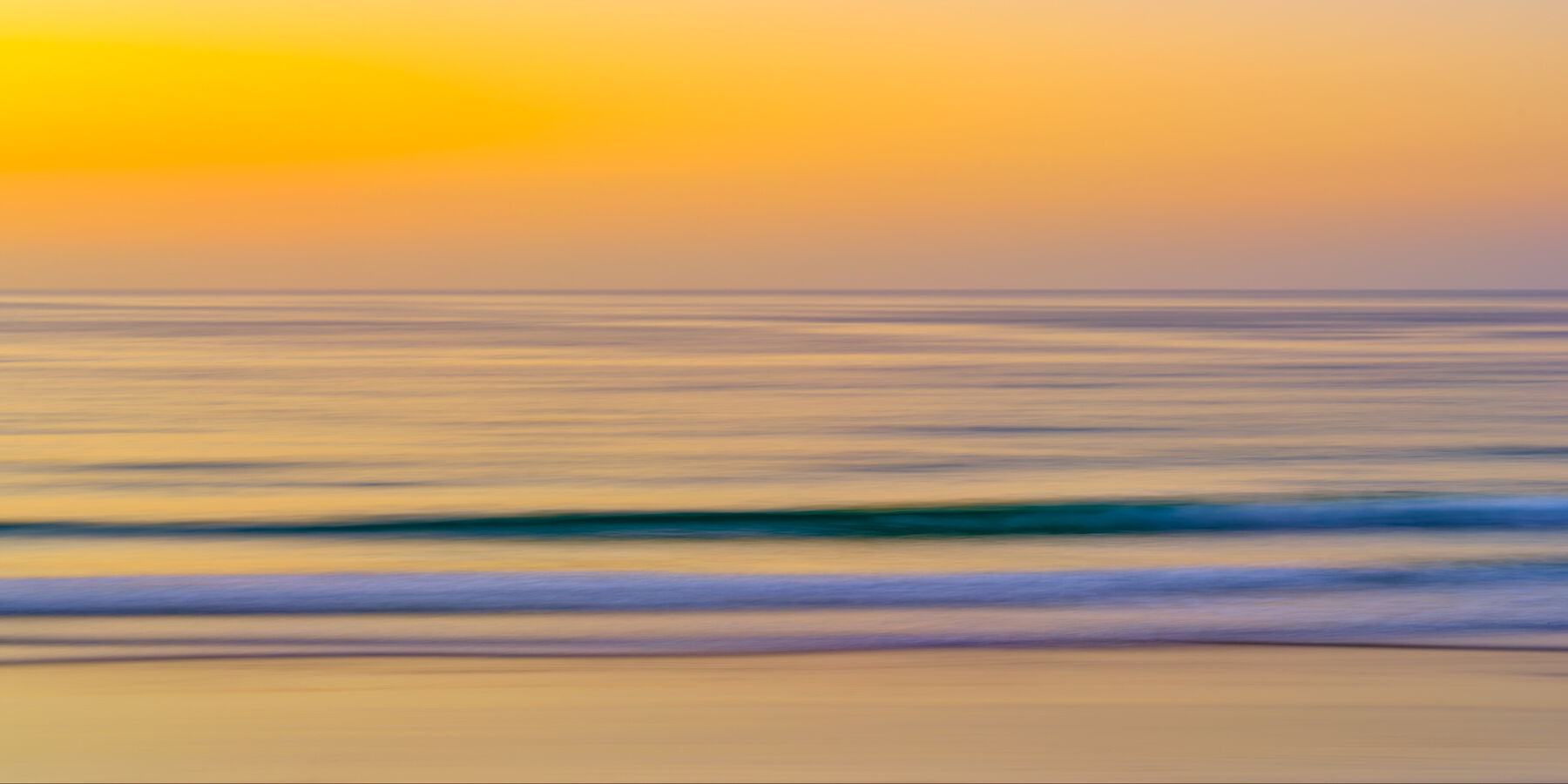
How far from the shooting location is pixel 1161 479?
29.9 feet

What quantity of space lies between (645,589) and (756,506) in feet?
8.44

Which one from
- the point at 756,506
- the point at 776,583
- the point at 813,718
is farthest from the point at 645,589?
the point at 756,506

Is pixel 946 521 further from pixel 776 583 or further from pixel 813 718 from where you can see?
pixel 813 718

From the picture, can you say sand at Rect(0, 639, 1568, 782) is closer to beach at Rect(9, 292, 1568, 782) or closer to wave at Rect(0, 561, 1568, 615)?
beach at Rect(9, 292, 1568, 782)

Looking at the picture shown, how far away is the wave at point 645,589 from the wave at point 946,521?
1.41 m

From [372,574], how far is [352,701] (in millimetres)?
1793

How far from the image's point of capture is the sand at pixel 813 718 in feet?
11.8

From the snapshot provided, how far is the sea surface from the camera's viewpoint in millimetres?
5148

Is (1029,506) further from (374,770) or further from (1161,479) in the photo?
(374,770)

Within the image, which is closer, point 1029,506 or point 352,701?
point 352,701

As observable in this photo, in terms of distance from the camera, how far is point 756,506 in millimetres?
8195

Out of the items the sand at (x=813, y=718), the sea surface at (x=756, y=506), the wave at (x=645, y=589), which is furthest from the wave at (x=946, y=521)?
the sand at (x=813, y=718)

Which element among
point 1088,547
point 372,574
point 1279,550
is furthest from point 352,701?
point 1279,550

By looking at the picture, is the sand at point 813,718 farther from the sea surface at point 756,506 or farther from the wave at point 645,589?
the wave at point 645,589
